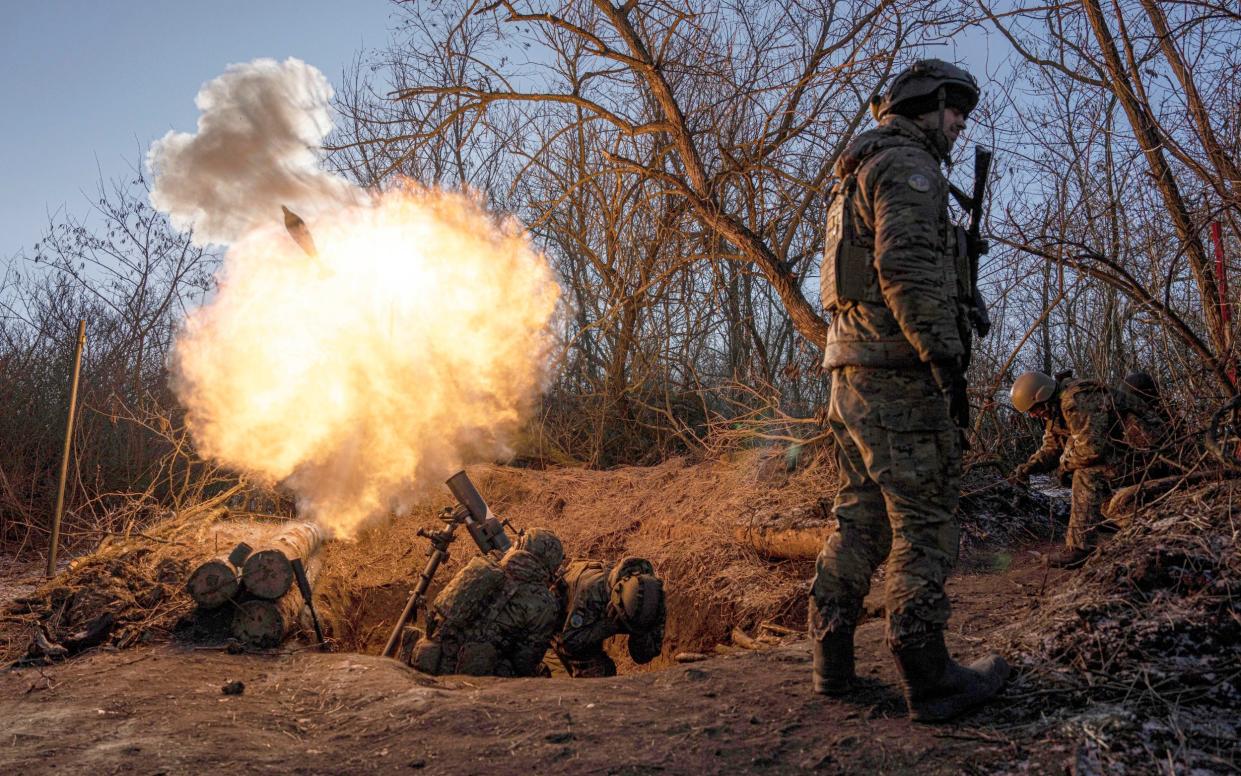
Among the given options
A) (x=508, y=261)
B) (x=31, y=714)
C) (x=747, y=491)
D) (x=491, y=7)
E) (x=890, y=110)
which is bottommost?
(x=31, y=714)

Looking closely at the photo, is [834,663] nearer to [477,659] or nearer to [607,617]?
[607,617]

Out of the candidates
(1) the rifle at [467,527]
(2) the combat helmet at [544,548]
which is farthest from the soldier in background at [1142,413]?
(1) the rifle at [467,527]

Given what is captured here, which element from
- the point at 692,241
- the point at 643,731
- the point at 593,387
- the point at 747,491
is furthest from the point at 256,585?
the point at 593,387

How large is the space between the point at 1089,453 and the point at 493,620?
16.6 ft

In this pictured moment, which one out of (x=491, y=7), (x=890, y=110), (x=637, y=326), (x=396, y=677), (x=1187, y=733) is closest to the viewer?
(x=1187, y=733)

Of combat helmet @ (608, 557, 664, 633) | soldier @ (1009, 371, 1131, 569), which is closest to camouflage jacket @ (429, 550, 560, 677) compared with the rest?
combat helmet @ (608, 557, 664, 633)

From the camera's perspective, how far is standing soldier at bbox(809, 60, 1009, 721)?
3.32 meters

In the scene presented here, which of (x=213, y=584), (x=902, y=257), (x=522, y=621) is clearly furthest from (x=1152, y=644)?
(x=213, y=584)

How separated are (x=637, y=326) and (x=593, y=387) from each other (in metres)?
1.21

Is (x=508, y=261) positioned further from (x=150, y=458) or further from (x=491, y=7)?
(x=150, y=458)

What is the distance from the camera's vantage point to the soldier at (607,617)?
231 inches

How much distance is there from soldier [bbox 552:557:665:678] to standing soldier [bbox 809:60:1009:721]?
2.26 m

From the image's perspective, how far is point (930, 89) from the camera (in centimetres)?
374

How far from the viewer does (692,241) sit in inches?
389
